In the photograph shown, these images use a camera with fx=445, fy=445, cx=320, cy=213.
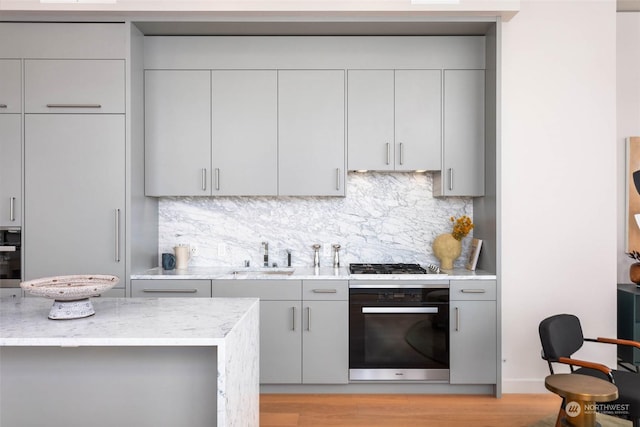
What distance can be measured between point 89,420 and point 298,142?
241cm

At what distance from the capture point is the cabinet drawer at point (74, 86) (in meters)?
3.38

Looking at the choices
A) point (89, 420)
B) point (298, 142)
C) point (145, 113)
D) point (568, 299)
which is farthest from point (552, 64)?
point (89, 420)

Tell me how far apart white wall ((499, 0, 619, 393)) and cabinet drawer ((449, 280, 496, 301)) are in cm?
22

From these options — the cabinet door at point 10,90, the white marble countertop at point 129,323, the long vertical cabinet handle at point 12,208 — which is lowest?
the white marble countertop at point 129,323

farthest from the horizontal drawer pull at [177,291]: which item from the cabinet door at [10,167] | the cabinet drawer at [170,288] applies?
the cabinet door at [10,167]

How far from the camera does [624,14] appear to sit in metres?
3.97

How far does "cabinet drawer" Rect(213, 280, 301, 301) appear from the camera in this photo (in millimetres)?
3422

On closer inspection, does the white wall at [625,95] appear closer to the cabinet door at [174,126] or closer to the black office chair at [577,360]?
the black office chair at [577,360]

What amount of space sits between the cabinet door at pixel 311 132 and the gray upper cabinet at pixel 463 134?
0.85 m

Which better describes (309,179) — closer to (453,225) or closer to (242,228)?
(242,228)

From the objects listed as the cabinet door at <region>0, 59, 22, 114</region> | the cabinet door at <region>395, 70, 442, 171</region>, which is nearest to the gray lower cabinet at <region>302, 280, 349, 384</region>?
the cabinet door at <region>395, 70, 442, 171</region>

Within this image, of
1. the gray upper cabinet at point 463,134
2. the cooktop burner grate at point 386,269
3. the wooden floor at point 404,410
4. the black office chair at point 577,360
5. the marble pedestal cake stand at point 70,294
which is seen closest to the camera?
the marble pedestal cake stand at point 70,294

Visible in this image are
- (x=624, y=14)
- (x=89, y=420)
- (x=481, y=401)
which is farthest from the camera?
(x=624, y=14)

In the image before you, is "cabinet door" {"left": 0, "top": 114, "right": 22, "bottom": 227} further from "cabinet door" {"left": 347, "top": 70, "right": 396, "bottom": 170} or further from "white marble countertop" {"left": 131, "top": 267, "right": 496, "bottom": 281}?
"cabinet door" {"left": 347, "top": 70, "right": 396, "bottom": 170}
